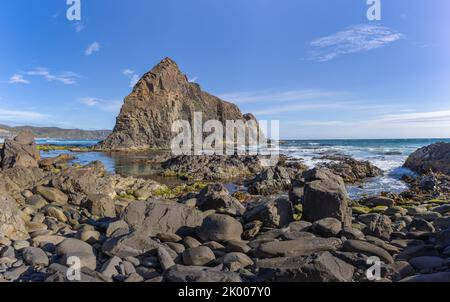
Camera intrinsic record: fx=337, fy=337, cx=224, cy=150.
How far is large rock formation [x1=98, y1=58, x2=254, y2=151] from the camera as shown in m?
96.5

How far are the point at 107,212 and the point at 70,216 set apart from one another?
131 cm

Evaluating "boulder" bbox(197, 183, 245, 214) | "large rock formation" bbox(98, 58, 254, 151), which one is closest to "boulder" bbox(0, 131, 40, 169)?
"boulder" bbox(197, 183, 245, 214)

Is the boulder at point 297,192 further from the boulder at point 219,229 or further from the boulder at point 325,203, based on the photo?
the boulder at point 219,229

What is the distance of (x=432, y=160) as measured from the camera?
3238 cm

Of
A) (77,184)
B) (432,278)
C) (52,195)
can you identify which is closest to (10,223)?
(52,195)

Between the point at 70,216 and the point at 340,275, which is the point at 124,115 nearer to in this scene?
the point at 70,216

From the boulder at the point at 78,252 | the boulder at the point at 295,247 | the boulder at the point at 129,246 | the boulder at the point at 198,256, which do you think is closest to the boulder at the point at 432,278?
the boulder at the point at 295,247

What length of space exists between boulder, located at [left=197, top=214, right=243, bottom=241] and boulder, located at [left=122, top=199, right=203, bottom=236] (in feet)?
1.88

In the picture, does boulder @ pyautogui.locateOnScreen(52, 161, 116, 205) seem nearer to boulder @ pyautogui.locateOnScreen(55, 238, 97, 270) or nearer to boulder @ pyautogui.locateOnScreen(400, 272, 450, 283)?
boulder @ pyautogui.locateOnScreen(55, 238, 97, 270)

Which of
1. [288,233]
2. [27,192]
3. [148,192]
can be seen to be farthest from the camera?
[148,192]

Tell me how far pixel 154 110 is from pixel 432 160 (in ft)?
275

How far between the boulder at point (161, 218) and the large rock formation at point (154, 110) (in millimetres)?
82904
